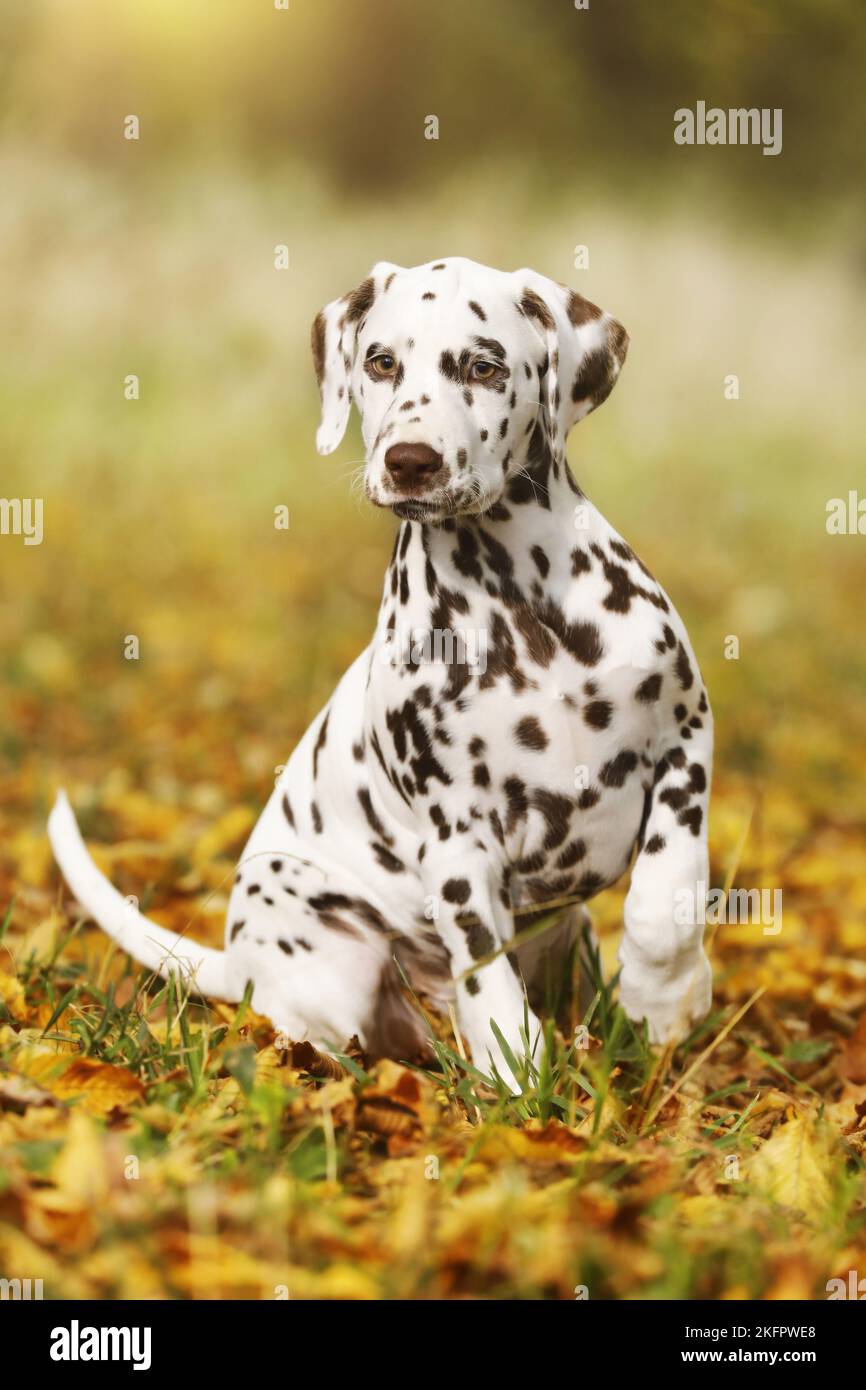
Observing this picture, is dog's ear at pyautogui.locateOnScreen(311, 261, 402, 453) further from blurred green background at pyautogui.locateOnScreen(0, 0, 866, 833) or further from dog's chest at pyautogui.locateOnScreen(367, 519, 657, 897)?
blurred green background at pyautogui.locateOnScreen(0, 0, 866, 833)

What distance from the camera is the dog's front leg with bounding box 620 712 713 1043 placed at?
3447mm

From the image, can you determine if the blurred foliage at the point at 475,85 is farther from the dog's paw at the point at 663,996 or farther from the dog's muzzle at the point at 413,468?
the dog's paw at the point at 663,996

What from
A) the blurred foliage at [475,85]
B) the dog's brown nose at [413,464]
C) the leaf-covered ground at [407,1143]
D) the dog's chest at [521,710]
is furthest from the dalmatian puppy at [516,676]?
the blurred foliage at [475,85]

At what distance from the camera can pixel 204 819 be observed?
6254 mm

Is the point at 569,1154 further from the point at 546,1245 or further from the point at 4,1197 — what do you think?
the point at 4,1197

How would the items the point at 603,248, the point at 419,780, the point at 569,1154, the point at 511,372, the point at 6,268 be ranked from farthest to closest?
the point at 603,248 → the point at 6,268 → the point at 419,780 → the point at 511,372 → the point at 569,1154

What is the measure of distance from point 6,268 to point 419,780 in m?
10.7

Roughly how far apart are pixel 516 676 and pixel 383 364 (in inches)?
31.9

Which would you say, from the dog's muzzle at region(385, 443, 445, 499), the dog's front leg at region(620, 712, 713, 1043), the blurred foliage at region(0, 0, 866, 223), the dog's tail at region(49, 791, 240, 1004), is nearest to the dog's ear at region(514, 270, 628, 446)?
the dog's muzzle at region(385, 443, 445, 499)

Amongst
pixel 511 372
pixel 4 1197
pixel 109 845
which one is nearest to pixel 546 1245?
pixel 4 1197

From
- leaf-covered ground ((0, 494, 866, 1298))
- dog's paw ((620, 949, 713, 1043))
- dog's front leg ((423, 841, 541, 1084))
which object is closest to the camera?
leaf-covered ground ((0, 494, 866, 1298))

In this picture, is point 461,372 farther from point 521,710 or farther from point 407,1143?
point 407,1143

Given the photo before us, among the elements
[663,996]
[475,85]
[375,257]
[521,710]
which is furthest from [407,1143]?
[475,85]

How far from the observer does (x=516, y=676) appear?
3.46 m
